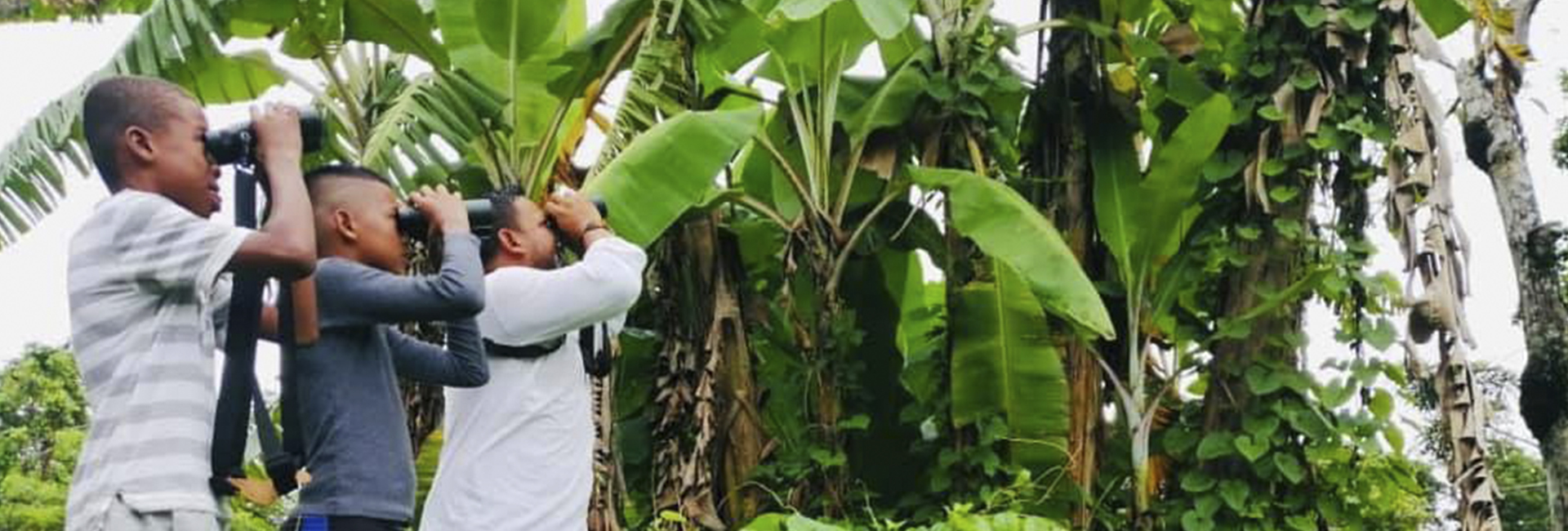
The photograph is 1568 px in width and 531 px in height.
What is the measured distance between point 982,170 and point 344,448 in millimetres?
4264

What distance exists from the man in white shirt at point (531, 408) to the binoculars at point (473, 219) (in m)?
0.08

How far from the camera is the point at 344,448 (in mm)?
2527

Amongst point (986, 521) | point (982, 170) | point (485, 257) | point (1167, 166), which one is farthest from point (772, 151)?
point (485, 257)

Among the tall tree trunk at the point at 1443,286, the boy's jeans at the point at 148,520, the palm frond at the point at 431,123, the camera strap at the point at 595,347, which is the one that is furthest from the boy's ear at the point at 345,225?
the tall tree trunk at the point at 1443,286

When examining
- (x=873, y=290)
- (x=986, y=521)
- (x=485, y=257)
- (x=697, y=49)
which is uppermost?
(x=697, y=49)

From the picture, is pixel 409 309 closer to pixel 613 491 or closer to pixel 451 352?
pixel 451 352

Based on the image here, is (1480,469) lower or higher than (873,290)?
lower

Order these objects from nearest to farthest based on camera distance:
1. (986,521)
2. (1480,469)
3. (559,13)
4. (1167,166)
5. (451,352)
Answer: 1. (451,352)
2. (986,521)
3. (1480,469)
4. (559,13)
5. (1167,166)

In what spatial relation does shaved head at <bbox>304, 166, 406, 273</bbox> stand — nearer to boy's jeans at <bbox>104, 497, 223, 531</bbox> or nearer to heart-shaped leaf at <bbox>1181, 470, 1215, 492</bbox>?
boy's jeans at <bbox>104, 497, 223, 531</bbox>

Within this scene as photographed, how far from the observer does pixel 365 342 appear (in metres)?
2.64

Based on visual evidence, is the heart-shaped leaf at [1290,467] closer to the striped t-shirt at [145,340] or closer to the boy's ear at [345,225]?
the boy's ear at [345,225]

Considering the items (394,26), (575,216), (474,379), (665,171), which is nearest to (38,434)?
(394,26)

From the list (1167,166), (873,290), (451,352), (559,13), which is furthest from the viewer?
(873,290)

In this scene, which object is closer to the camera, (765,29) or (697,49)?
(697,49)
